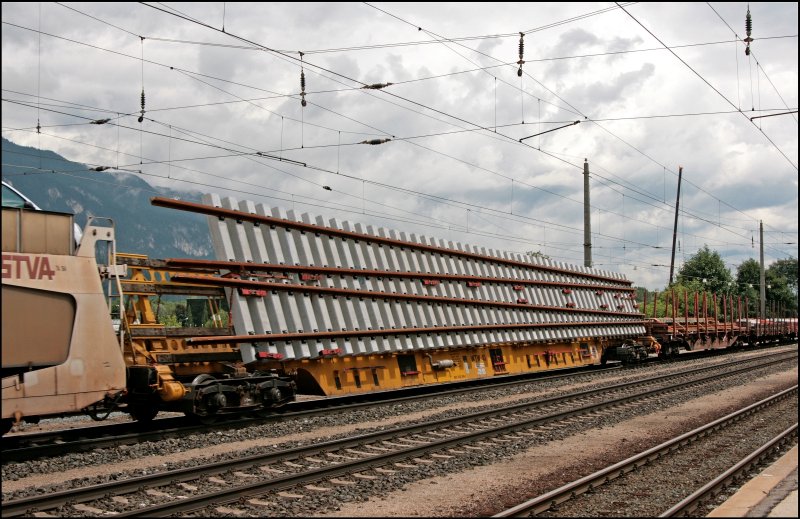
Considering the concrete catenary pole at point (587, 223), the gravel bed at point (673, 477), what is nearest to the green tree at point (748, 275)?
the concrete catenary pole at point (587, 223)

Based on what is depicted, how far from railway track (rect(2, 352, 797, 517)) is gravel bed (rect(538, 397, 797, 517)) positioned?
233 cm

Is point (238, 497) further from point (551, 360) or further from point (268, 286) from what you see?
point (551, 360)

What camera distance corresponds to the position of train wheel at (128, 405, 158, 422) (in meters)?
12.6

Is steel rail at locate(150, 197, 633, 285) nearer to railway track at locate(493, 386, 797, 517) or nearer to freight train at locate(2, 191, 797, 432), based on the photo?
freight train at locate(2, 191, 797, 432)

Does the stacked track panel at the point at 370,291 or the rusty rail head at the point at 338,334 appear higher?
the stacked track panel at the point at 370,291

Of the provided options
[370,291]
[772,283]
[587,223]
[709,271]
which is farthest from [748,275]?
→ [370,291]

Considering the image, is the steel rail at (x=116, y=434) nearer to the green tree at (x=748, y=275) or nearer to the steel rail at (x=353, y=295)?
the steel rail at (x=353, y=295)

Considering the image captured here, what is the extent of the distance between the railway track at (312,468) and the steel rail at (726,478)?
10.6ft

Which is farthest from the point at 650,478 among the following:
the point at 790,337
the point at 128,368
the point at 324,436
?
the point at 790,337

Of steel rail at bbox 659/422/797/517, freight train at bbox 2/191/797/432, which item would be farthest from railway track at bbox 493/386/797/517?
freight train at bbox 2/191/797/432

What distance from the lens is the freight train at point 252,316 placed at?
9734 millimetres

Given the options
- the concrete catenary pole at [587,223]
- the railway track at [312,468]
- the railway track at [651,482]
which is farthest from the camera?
the concrete catenary pole at [587,223]

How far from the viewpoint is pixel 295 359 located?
14.3m

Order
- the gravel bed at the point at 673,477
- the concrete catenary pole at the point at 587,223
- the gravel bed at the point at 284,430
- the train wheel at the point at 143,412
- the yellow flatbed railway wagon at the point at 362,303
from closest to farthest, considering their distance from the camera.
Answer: the gravel bed at the point at 673,477 < the gravel bed at the point at 284,430 < the train wheel at the point at 143,412 < the yellow flatbed railway wagon at the point at 362,303 < the concrete catenary pole at the point at 587,223
